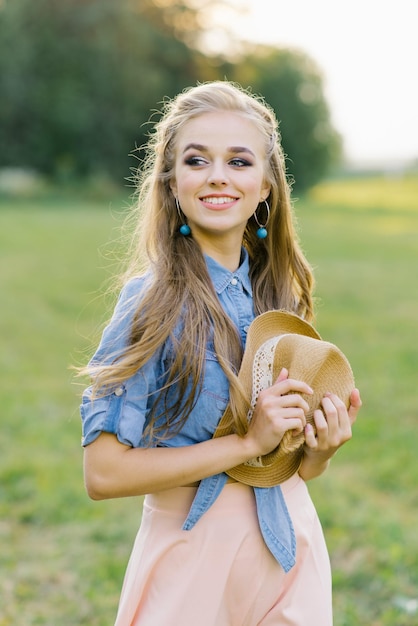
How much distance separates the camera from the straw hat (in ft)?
6.56

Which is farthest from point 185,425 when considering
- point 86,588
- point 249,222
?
point 86,588

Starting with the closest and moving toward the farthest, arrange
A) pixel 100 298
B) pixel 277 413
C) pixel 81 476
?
pixel 277 413, pixel 81 476, pixel 100 298

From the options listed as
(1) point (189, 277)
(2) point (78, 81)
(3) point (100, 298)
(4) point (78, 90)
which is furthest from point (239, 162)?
(2) point (78, 81)

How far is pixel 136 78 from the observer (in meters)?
38.4

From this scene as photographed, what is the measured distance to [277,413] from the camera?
75.0 inches

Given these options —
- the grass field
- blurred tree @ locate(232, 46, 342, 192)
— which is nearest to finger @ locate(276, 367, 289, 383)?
the grass field

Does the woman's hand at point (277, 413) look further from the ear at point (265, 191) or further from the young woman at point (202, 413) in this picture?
the ear at point (265, 191)

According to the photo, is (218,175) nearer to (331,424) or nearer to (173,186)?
(173,186)

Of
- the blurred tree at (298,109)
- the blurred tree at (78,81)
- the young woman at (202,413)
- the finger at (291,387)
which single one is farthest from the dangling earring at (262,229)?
the blurred tree at (298,109)

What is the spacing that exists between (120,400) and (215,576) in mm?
498

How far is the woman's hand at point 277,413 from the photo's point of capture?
190cm

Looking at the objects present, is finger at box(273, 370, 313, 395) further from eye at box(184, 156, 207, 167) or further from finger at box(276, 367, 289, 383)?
eye at box(184, 156, 207, 167)

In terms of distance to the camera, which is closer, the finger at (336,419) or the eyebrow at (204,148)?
the finger at (336,419)

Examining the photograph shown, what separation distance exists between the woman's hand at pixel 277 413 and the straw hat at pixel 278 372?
0.04 metres
